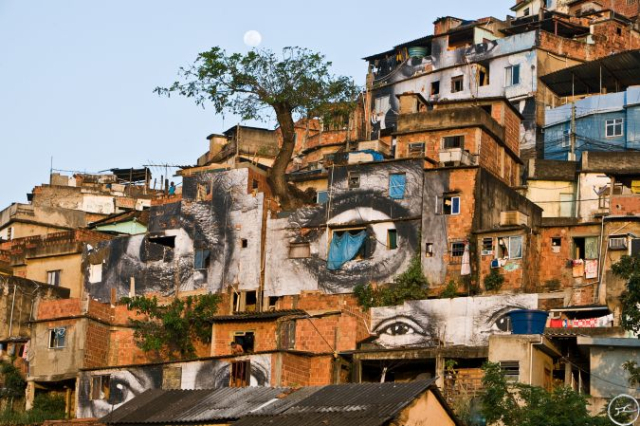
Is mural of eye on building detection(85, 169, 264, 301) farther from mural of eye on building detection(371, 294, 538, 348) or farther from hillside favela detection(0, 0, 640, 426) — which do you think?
mural of eye on building detection(371, 294, 538, 348)

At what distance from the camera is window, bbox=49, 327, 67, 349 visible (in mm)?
43875

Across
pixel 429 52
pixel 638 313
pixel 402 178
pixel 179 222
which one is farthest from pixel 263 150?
pixel 638 313

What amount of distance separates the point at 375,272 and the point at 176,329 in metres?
7.03

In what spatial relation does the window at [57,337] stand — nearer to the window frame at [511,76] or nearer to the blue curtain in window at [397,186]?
the blue curtain in window at [397,186]

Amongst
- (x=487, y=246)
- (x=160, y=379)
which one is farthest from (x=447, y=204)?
(x=160, y=379)

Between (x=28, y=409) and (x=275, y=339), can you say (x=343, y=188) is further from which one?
(x=28, y=409)

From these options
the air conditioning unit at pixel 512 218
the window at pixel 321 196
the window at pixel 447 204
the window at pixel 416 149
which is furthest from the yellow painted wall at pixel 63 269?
the air conditioning unit at pixel 512 218

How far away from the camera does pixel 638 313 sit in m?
30.2

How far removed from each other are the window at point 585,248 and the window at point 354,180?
25.3 ft

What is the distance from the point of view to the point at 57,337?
144 feet

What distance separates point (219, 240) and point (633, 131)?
17752mm

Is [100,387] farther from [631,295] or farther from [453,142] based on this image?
[631,295]

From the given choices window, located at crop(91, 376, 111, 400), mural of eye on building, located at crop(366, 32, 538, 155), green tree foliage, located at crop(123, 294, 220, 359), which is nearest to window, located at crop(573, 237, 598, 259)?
green tree foliage, located at crop(123, 294, 220, 359)

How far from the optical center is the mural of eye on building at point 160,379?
123ft
